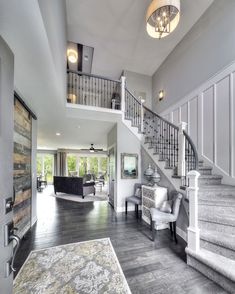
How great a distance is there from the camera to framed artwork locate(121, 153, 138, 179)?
4.52 metres

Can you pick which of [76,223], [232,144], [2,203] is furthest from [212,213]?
[76,223]

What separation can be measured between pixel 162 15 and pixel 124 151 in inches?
129

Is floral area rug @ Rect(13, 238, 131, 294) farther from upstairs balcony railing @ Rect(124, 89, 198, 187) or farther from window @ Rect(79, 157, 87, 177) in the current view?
window @ Rect(79, 157, 87, 177)

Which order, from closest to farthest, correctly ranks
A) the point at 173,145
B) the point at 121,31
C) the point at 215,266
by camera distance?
the point at 215,266
the point at 173,145
the point at 121,31

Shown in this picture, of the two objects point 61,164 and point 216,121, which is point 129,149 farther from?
point 61,164

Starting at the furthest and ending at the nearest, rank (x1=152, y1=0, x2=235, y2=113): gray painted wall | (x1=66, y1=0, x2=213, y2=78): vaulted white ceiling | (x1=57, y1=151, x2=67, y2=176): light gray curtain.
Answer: (x1=57, y1=151, x2=67, y2=176): light gray curtain < (x1=66, y1=0, x2=213, y2=78): vaulted white ceiling < (x1=152, y1=0, x2=235, y2=113): gray painted wall

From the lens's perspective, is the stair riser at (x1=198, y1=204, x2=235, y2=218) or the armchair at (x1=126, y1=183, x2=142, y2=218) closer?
the stair riser at (x1=198, y1=204, x2=235, y2=218)

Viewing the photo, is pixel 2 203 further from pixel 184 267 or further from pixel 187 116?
pixel 187 116

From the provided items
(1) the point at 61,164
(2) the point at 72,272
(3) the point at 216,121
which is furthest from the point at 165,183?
(1) the point at 61,164

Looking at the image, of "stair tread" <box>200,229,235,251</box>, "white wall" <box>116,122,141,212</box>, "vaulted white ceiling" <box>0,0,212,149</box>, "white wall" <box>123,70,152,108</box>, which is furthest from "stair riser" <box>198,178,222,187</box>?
"white wall" <box>123,70,152,108</box>

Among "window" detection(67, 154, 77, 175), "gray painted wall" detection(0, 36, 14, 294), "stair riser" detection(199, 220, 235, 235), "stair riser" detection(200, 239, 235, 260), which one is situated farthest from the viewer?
"window" detection(67, 154, 77, 175)

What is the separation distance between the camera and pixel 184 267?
2.01 metres

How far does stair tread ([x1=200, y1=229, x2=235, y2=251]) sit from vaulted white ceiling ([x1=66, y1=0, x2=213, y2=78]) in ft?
17.2

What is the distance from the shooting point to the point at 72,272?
191cm
